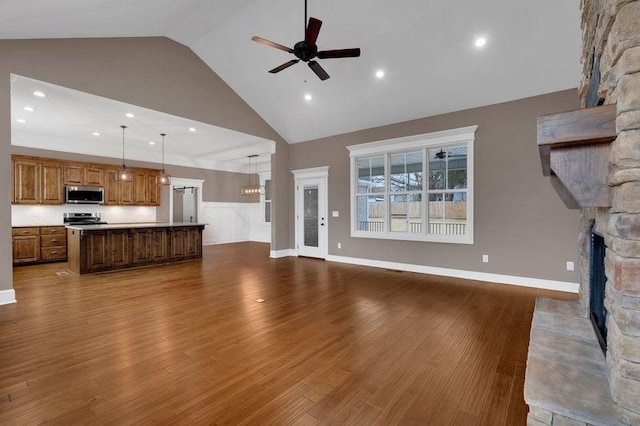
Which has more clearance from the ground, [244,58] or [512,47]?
[244,58]

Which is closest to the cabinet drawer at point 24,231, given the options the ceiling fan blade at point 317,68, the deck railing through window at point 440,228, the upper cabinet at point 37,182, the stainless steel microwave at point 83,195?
the upper cabinet at point 37,182

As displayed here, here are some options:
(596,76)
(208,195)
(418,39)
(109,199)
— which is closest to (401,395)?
(596,76)

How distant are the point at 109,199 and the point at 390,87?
7628 millimetres

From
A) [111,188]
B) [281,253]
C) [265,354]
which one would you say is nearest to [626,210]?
[265,354]

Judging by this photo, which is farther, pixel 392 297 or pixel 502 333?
pixel 392 297

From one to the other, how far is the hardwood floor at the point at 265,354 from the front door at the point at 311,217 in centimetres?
274

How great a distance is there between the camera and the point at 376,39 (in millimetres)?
4355

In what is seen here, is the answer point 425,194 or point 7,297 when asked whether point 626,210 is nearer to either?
point 425,194

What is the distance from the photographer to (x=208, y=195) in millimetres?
10000

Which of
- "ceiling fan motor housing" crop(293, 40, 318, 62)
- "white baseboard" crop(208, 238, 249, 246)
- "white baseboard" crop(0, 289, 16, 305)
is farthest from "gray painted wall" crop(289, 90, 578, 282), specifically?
"white baseboard" crop(208, 238, 249, 246)

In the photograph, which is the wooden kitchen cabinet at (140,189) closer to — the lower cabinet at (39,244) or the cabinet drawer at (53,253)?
the lower cabinet at (39,244)

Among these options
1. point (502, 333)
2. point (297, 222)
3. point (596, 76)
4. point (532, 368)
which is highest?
point (596, 76)

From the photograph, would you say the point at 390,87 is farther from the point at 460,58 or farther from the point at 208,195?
the point at 208,195

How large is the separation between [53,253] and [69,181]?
1752mm
